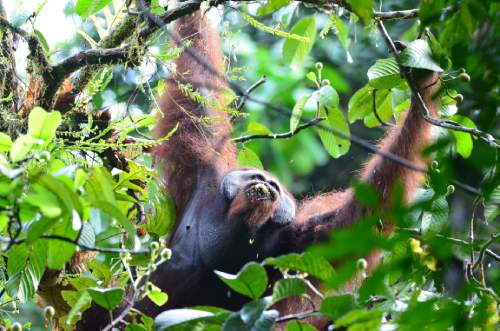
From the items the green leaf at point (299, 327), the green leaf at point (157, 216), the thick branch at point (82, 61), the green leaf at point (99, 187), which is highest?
the green leaf at point (99, 187)

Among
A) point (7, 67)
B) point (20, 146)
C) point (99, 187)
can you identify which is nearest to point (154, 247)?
point (99, 187)

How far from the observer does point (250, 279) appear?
2.29 meters

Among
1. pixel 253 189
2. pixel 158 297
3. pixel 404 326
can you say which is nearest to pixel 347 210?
pixel 253 189

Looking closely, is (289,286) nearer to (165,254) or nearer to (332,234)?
(165,254)

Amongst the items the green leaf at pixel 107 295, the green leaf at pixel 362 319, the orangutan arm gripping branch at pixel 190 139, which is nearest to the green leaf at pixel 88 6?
the orangutan arm gripping branch at pixel 190 139

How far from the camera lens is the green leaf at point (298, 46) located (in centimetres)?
309

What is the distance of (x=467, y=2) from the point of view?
180cm

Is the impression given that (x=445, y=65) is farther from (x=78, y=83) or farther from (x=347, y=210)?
(x=78, y=83)

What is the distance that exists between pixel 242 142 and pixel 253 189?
0.27 m

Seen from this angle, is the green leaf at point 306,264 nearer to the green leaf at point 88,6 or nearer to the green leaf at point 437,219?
the green leaf at point 437,219

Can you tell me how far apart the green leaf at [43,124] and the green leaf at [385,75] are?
1.41 metres

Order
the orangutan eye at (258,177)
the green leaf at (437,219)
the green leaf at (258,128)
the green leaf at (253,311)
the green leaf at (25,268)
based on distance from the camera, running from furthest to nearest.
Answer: the orangutan eye at (258,177)
the green leaf at (258,128)
the green leaf at (437,219)
the green leaf at (25,268)
the green leaf at (253,311)

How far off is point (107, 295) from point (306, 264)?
2.08 ft

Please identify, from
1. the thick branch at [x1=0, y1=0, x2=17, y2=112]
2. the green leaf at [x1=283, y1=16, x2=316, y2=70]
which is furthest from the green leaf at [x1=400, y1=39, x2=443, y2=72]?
the thick branch at [x1=0, y1=0, x2=17, y2=112]
